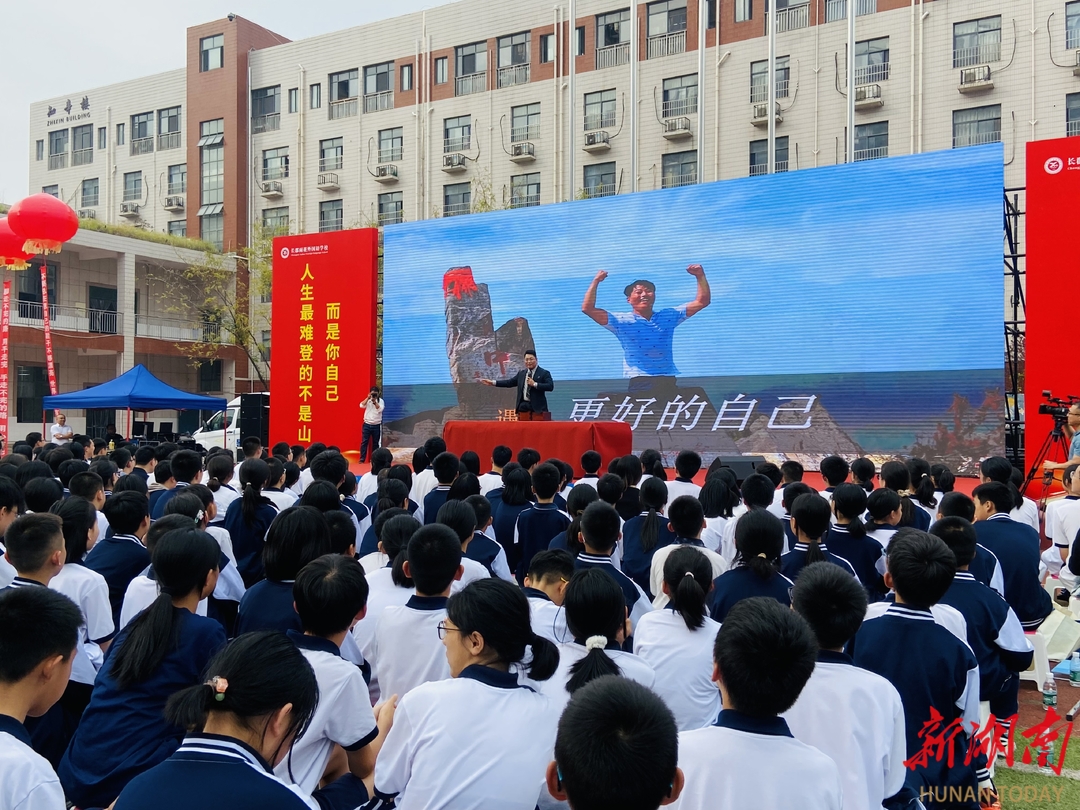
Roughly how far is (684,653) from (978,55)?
16.1 metres

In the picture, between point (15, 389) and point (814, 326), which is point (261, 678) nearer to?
point (814, 326)

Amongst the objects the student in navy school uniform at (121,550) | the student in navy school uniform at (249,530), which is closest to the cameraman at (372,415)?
the student in navy school uniform at (249,530)

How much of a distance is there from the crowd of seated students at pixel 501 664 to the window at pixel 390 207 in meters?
17.9

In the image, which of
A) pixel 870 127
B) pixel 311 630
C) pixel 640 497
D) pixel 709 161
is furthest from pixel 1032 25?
pixel 311 630

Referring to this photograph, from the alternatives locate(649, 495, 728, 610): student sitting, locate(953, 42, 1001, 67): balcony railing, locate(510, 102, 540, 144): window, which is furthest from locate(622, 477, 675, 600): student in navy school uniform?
locate(510, 102, 540, 144): window

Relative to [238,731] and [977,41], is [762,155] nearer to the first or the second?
[977,41]

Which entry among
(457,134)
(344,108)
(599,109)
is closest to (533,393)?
(599,109)

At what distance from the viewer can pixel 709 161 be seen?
17422mm

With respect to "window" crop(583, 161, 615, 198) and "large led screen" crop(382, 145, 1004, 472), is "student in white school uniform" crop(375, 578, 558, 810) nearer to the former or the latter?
"large led screen" crop(382, 145, 1004, 472)

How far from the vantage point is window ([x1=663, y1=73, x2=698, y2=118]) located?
17.4 metres

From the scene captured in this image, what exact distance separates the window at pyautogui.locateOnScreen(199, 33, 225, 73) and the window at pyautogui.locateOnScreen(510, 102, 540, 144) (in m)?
8.66

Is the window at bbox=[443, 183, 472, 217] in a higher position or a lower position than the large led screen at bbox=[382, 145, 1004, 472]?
higher

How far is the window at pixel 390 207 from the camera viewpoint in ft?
68.3

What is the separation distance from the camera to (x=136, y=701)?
73.5 inches
